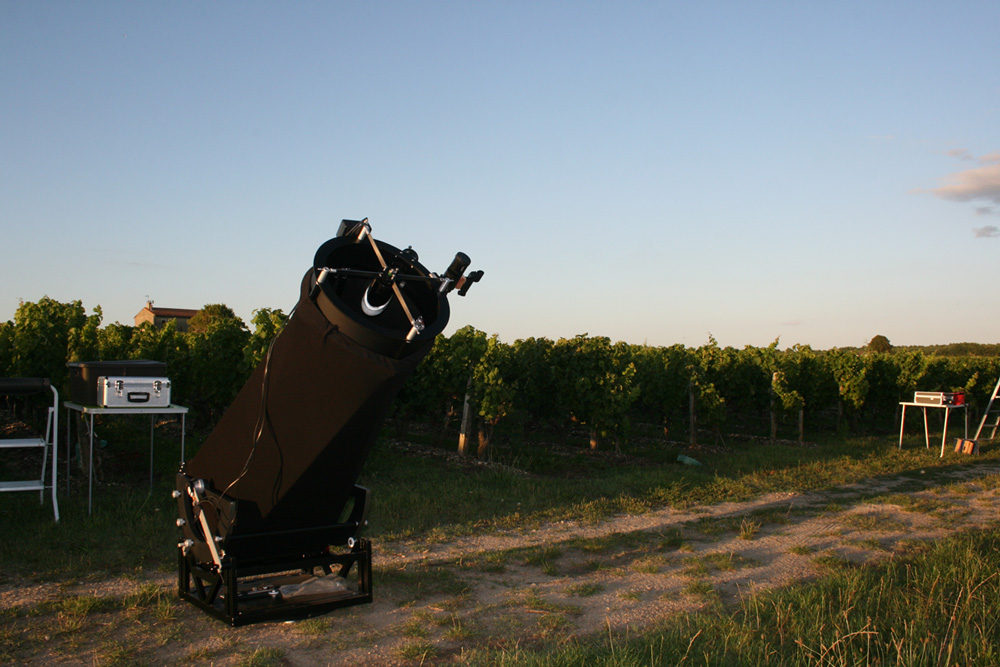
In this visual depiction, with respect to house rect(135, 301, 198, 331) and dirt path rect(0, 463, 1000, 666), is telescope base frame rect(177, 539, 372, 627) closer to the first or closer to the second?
dirt path rect(0, 463, 1000, 666)

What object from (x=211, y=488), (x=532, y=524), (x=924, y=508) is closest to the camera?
(x=211, y=488)

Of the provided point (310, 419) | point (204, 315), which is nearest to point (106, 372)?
point (310, 419)

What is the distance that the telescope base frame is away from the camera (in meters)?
3.98

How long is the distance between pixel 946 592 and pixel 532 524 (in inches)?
142

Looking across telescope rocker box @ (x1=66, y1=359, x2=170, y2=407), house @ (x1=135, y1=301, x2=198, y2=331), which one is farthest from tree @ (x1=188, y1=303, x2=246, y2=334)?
telescope rocker box @ (x1=66, y1=359, x2=170, y2=407)

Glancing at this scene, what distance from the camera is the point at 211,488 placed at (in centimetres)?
419

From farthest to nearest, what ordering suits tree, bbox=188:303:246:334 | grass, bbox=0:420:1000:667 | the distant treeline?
tree, bbox=188:303:246:334 → the distant treeline → grass, bbox=0:420:1000:667

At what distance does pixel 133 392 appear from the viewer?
Result: 23.2 ft

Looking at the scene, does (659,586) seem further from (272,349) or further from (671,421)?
(671,421)

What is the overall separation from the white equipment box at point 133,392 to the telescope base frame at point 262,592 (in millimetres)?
2898

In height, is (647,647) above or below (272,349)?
below

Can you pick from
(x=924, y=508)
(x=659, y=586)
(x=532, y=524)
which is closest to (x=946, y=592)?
(x=659, y=586)

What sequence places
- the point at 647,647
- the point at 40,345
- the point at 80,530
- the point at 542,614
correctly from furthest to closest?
1. the point at 40,345
2. the point at 80,530
3. the point at 542,614
4. the point at 647,647

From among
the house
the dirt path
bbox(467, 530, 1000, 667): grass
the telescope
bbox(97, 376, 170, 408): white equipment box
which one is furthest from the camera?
the house
